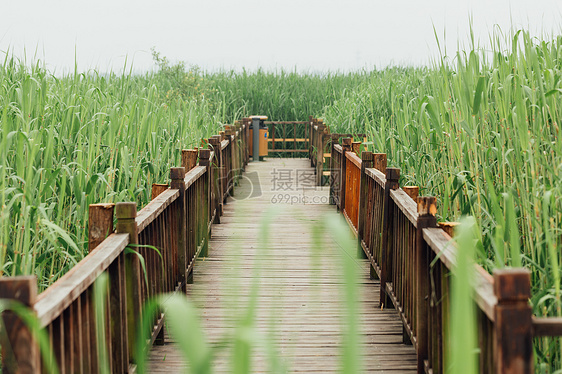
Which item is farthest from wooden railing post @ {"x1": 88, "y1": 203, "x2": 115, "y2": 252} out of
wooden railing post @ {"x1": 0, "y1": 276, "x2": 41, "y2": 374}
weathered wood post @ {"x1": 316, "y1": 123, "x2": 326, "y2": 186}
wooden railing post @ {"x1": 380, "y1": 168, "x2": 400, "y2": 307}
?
weathered wood post @ {"x1": 316, "y1": 123, "x2": 326, "y2": 186}

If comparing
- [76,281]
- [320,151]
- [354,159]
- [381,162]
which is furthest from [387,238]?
[320,151]

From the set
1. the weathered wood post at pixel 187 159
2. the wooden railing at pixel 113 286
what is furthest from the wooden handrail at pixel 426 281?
the weathered wood post at pixel 187 159

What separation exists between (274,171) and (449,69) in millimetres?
6954

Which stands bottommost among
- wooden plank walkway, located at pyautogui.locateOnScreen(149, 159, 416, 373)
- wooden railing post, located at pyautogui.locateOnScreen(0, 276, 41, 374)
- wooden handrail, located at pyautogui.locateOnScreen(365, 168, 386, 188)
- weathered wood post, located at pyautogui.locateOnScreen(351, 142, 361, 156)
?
wooden plank walkway, located at pyautogui.locateOnScreen(149, 159, 416, 373)

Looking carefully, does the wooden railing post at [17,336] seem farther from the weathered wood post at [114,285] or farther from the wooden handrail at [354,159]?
the wooden handrail at [354,159]

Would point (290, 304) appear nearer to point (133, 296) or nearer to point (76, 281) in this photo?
point (133, 296)

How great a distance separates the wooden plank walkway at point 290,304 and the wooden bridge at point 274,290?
1 cm

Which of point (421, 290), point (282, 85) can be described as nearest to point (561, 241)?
point (421, 290)

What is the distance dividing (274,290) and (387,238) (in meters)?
0.91

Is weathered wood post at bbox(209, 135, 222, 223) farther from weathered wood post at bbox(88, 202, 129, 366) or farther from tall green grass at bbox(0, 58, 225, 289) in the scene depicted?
weathered wood post at bbox(88, 202, 129, 366)

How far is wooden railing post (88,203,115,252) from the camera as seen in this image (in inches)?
92.2

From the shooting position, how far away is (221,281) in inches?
175

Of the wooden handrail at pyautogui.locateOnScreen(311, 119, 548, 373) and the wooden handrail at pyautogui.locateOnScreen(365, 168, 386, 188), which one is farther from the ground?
the wooden handrail at pyautogui.locateOnScreen(365, 168, 386, 188)

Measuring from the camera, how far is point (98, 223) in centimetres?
236
